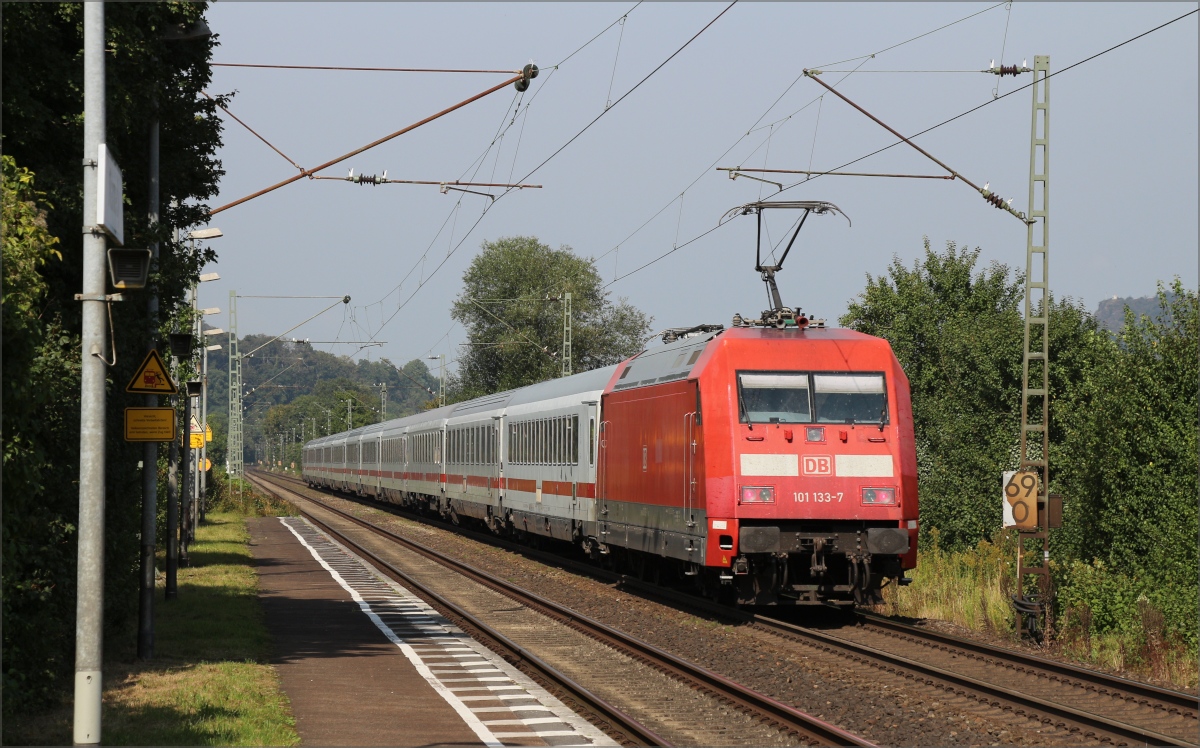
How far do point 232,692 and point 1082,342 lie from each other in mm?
28514

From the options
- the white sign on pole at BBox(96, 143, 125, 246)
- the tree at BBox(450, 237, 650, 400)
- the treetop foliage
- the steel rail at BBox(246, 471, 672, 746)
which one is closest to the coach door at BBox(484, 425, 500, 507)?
the steel rail at BBox(246, 471, 672, 746)

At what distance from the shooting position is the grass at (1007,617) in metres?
15.6

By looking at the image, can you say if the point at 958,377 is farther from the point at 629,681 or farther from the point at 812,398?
the point at 629,681

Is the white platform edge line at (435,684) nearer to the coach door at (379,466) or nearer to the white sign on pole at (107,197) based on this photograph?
the white sign on pole at (107,197)

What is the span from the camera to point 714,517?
17062mm

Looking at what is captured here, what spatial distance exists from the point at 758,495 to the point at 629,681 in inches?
160

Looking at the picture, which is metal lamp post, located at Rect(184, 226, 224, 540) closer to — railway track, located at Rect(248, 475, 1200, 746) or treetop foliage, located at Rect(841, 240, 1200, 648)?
railway track, located at Rect(248, 475, 1200, 746)

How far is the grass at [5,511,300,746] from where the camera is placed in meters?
10.2

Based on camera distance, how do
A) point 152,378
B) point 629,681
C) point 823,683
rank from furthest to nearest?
point 152,378 < point 629,681 < point 823,683

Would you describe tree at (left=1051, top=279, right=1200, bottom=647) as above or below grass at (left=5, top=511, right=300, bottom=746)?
above

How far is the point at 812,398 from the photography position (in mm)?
17547

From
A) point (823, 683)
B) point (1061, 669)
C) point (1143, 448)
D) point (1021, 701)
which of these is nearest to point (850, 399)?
point (1061, 669)

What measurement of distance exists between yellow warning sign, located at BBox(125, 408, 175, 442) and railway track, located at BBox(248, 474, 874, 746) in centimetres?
465

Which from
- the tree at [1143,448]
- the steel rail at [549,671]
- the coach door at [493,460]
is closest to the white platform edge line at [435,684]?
the steel rail at [549,671]
